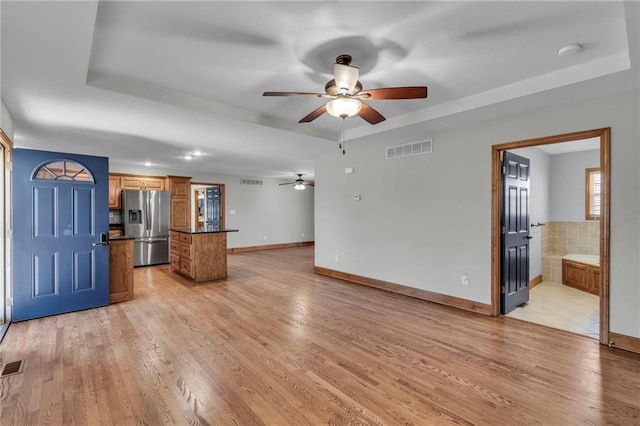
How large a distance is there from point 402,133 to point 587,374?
3371 millimetres

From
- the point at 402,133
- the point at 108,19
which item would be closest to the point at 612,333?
the point at 402,133

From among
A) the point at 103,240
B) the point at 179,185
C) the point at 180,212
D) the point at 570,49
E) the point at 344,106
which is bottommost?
the point at 103,240

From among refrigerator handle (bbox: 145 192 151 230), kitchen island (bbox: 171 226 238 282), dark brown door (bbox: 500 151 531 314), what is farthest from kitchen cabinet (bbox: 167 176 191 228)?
dark brown door (bbox: 500 151 531 314)

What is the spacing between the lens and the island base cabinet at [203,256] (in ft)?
18.5

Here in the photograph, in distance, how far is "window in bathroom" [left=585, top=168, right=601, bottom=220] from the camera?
566 centimetres

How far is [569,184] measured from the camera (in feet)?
19.4

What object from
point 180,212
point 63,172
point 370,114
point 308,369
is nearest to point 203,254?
point 63,172

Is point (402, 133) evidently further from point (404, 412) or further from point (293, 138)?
point (404, 412)

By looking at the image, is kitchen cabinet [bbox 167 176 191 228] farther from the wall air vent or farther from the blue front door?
the wall air vent

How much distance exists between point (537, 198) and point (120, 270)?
7134mm

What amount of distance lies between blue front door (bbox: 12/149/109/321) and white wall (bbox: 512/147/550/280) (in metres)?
6.54

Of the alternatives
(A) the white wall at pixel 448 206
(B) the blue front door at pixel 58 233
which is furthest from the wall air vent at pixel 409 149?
(B) the blue front door at pixel 58 233

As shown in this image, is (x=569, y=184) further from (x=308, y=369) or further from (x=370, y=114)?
(x=308, y=369)

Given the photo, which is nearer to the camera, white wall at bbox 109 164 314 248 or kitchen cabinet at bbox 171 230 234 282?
kitchen cabinet at bbox 171 230 234 282
